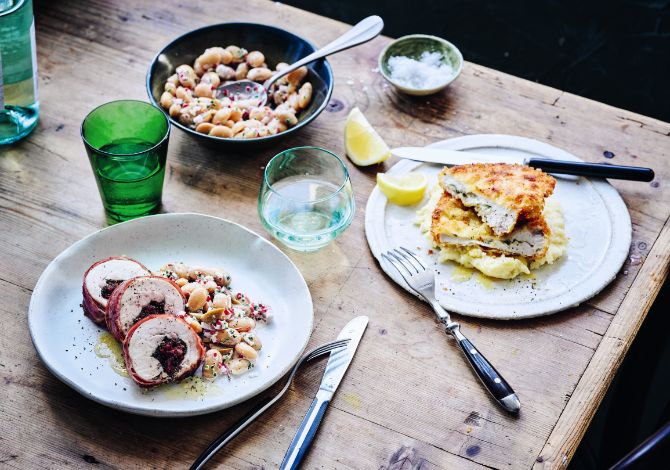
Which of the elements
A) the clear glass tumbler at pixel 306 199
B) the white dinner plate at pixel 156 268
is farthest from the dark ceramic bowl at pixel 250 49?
the white dinner plate at pixel 156 268

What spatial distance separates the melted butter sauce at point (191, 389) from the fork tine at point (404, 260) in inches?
17.8

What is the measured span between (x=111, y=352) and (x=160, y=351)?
0.39 feet

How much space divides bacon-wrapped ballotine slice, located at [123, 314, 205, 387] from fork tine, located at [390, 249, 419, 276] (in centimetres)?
44

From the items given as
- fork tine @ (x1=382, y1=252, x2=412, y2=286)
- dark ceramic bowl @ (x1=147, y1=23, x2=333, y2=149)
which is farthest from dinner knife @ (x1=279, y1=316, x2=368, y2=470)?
dark ceramic bowl @ (x1=147, y1=23, x2=333, y2=149)

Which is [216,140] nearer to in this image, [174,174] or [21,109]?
[174,174]

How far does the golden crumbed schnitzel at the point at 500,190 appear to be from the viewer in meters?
1.54

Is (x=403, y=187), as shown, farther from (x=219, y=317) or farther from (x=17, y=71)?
(x=17, y=71)

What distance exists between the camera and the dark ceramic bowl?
1835 mm

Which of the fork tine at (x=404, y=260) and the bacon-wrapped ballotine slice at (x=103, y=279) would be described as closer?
the bacon-wrapped ballotine slice at (x=103, y=279)

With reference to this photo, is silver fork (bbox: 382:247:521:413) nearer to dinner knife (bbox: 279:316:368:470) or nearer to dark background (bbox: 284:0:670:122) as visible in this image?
dinner knife (bbox: 279:316:368:470)

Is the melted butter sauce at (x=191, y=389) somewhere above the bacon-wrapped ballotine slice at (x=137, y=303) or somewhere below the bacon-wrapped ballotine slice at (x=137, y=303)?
below

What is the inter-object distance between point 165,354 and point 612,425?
129cm

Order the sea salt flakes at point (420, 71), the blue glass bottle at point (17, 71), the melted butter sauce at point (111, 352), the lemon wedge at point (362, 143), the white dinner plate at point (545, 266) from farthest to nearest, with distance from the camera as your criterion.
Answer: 1. the sea salt flakes at point (420, 71)
2. the lemon wedge at point (362, 143)
3. the blue glass bottle at point (17, 71)
4. the white dinner plate at point (545, 266)
5. the melted butter sauce at point (111, 352)

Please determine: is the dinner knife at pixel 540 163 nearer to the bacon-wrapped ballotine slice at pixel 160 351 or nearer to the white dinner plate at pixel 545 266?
the white dinner plate at pixel 545 266
